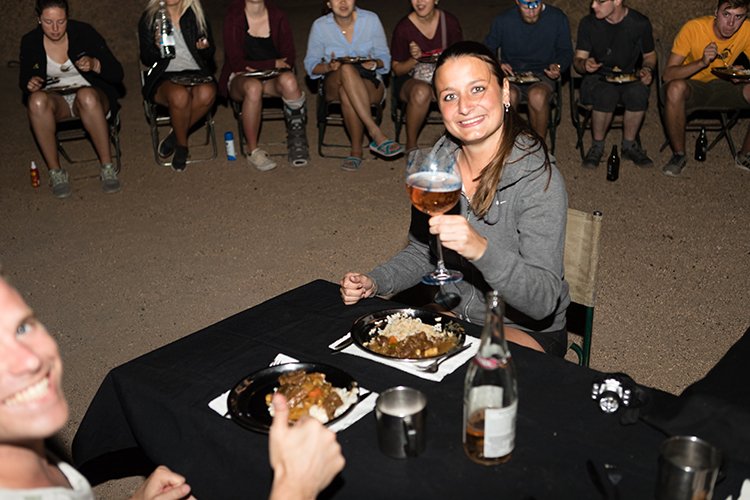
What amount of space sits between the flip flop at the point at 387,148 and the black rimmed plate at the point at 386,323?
4.24 metres

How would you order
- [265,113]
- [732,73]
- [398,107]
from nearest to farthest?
[732,73] → [398,107] → [265,113]

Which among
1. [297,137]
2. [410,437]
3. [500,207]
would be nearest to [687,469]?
[410,437]

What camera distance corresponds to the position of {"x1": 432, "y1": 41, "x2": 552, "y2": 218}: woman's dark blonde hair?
2.44 meters

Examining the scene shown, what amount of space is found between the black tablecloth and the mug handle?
0.9 inches

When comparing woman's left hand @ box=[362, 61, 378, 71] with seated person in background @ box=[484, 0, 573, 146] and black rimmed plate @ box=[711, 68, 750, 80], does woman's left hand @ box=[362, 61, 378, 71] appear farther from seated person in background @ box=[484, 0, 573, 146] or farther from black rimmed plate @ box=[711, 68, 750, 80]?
black rimmed plate @ box=[711, 68, 750, 80]

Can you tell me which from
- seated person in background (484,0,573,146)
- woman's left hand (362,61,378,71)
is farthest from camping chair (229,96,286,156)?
seated person in background (484,0,573,146)

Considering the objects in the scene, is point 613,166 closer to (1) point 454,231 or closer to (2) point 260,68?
(2) point 260,68

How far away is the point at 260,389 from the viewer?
1.93 meters

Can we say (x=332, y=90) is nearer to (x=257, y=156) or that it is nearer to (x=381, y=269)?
(x=257, y=156)

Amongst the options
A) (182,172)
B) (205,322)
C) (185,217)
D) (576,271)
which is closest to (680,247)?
(576,271)

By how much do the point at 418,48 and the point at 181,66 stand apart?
6.36ft

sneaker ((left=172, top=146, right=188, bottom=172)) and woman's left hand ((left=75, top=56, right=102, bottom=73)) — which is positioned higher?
woman's left hand ((left=75, top=56, right=102, bottom=73))

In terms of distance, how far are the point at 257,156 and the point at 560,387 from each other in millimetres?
4960

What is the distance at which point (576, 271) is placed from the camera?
8.89ft
